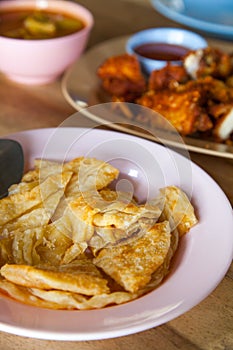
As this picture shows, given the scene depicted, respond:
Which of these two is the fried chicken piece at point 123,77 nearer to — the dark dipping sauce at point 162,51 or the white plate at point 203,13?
the dark dipping sauce at point 162,51

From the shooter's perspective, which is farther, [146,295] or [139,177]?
[139,177]

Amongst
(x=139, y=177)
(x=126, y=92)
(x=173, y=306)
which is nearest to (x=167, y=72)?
(x=126, y=92)

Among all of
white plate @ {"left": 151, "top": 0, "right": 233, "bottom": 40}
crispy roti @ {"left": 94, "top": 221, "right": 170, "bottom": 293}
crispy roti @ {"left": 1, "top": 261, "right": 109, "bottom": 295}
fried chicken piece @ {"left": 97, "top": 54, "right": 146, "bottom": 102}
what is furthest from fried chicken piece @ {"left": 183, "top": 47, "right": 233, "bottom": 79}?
crispy roti @ {"left": 1, "top": 261, "right": 109, "bottom": 295}

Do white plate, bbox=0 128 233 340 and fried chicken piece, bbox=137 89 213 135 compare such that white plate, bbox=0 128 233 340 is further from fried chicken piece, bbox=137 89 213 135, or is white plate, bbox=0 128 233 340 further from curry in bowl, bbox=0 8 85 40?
curry in bowl, bbox=0 8 85 40

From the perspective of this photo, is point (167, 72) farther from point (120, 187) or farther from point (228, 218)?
point (228, 218)

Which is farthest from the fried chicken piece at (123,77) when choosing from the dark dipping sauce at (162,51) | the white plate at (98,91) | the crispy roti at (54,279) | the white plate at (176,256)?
the crispy roti at (54,279)

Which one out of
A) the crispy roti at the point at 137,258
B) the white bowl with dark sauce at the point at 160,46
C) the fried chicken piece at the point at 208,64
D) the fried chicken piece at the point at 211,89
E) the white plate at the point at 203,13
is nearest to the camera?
the crispy roti at the point at 137,258
